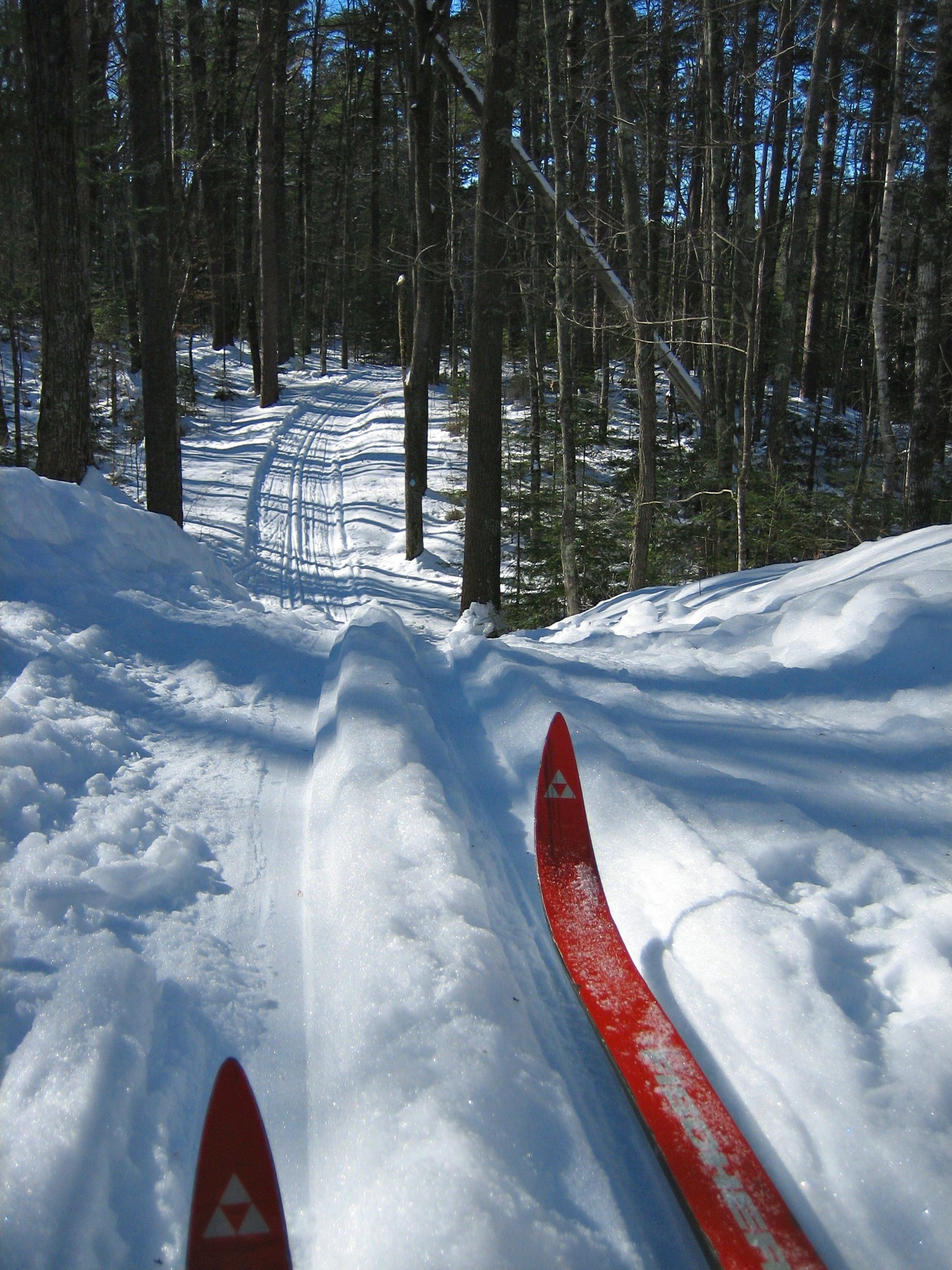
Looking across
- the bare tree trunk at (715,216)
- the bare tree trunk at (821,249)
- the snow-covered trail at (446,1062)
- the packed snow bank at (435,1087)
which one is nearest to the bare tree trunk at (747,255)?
the bare tree trunk at (715,216)

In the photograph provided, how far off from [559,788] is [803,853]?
0.95 metres

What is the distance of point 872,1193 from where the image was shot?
1.68 m

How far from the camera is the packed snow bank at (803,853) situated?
1.77 meters


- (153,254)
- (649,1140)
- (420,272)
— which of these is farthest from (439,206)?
(649,1140)

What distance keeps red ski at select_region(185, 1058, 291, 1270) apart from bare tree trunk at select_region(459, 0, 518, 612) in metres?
7.69

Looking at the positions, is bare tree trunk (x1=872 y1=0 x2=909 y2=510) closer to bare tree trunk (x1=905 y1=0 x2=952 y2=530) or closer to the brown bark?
bare tree trunk (x1=905 y1=0 x2=952 y2=530)

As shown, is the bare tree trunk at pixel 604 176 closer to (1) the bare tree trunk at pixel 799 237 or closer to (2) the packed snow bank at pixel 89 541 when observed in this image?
(1) the bare tree trunk at pixel 799 237

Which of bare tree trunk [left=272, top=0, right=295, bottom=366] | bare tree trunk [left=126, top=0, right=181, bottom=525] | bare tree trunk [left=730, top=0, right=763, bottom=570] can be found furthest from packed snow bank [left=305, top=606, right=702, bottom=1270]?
bare tree trunk [left=272, top=0, right=295, bottom=366]

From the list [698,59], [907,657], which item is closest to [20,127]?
[698,59]

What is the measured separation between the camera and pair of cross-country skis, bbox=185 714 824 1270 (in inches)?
59.7

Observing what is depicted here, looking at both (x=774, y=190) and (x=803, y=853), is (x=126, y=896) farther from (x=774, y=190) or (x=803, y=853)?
(x=774, y=190)

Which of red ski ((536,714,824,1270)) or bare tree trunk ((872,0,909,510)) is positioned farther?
bare tree trunk ((872,0,909,510))

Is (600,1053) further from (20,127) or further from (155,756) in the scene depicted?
(20,127)

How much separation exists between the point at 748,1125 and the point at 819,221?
72.1ft
